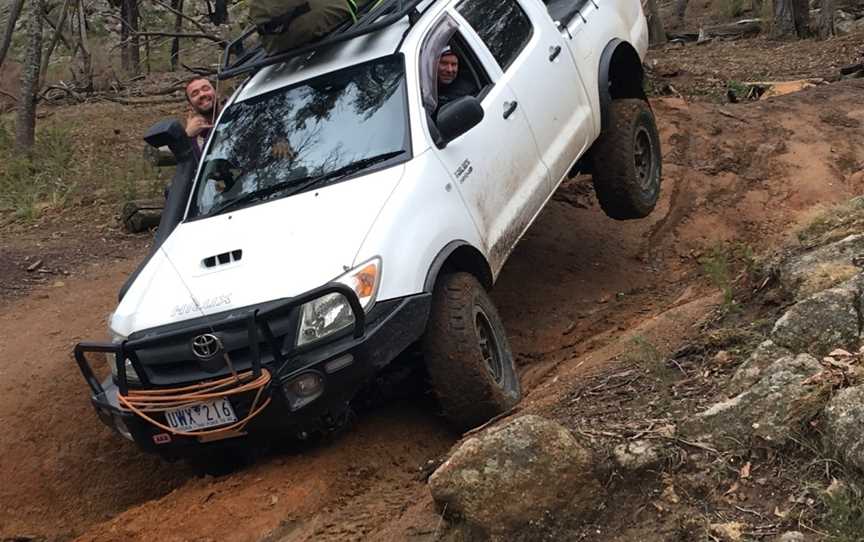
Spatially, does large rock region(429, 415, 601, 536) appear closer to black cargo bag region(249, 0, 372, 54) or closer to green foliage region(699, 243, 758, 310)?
green foliage region(699, 243, 758, 310)

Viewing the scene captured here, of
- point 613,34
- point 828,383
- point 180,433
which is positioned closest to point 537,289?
point 613,34

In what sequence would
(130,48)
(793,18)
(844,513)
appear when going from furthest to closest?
(130,48) < (793,18) < (844,513)

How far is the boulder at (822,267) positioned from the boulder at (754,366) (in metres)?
0.50

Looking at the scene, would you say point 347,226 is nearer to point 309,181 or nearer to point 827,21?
point 309,181

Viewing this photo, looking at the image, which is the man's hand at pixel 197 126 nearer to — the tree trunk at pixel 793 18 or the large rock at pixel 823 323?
the large rock at pixel 823 323

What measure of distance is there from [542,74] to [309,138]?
170 centimetres

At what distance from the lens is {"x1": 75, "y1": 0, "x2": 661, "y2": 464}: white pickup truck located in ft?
13.7

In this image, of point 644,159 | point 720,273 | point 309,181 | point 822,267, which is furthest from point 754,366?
point 644,159

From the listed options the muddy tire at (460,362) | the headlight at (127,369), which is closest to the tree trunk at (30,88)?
the headlight at (127,369)

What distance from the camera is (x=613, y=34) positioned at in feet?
23.5

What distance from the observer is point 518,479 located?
3215 millimetres

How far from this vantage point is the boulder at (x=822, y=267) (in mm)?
4047

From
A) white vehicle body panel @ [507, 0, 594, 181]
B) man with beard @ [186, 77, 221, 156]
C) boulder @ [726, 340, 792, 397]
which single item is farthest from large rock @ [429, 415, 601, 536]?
man with beard @ [186, 77, 221, 156]

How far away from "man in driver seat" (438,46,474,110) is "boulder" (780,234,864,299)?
6.98ft
